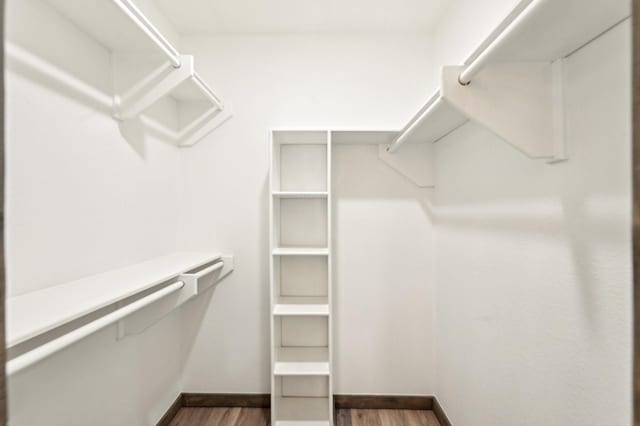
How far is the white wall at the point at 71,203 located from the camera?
937 mm

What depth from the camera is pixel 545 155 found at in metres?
0.89

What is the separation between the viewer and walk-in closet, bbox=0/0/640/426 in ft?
2.60

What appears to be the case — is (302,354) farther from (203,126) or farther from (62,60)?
(62,60)

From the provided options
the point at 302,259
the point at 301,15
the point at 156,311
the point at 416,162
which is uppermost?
the point at 301,15

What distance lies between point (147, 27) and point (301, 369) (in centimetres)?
167

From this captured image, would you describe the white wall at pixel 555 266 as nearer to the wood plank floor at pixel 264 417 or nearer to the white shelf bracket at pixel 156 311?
the wood plank floor at pixel 264 417

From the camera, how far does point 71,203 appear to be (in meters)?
1.12

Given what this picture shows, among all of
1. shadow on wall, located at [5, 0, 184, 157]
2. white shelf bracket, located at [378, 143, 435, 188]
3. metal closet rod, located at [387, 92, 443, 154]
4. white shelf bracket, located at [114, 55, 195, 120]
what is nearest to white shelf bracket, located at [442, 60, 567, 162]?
metal closet rod, located at [387, 92, 443, 154]

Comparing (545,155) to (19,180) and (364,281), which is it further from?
(19,180)

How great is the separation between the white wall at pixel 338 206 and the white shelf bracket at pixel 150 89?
57 centimetres

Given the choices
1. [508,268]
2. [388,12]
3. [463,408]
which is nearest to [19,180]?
[508,268]

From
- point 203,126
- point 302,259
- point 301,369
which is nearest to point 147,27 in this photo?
point 203,126

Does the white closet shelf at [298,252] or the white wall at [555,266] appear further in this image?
the white closet shelf at [298,252]

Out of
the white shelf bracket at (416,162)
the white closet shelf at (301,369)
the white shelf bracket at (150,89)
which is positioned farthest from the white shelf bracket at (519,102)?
the white closet shelf at (301,369)
